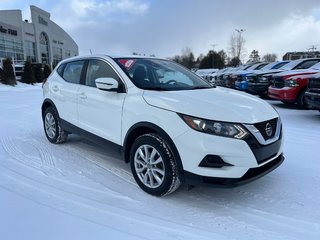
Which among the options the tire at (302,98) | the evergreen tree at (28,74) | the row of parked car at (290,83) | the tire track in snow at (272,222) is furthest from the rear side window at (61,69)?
the evergreen tree at (28,74)

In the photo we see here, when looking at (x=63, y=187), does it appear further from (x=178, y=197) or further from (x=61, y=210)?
(x=178, y=197)

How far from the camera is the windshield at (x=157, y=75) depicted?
3.95 meters

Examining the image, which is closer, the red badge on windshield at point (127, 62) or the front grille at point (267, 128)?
the front grille at point (267, 128)

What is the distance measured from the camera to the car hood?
312 cm

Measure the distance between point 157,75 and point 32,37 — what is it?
58.0 meters

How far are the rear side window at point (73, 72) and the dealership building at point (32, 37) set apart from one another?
142ft

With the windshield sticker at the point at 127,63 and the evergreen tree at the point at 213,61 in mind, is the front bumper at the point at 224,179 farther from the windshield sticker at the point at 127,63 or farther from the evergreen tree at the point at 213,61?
the evergreen tree at the point at 213,61

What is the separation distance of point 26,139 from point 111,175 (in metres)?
2.71

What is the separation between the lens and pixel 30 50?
180ft

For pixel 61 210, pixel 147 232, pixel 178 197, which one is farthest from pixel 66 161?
pixel 147 232

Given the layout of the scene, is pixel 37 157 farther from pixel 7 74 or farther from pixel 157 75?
pixel 7 74

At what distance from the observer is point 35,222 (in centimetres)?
298

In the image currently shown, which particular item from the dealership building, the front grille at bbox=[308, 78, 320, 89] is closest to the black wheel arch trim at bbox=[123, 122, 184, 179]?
the front grille at bbox=[308, 78, 320, 89]

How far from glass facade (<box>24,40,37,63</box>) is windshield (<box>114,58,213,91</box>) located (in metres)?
53.3
